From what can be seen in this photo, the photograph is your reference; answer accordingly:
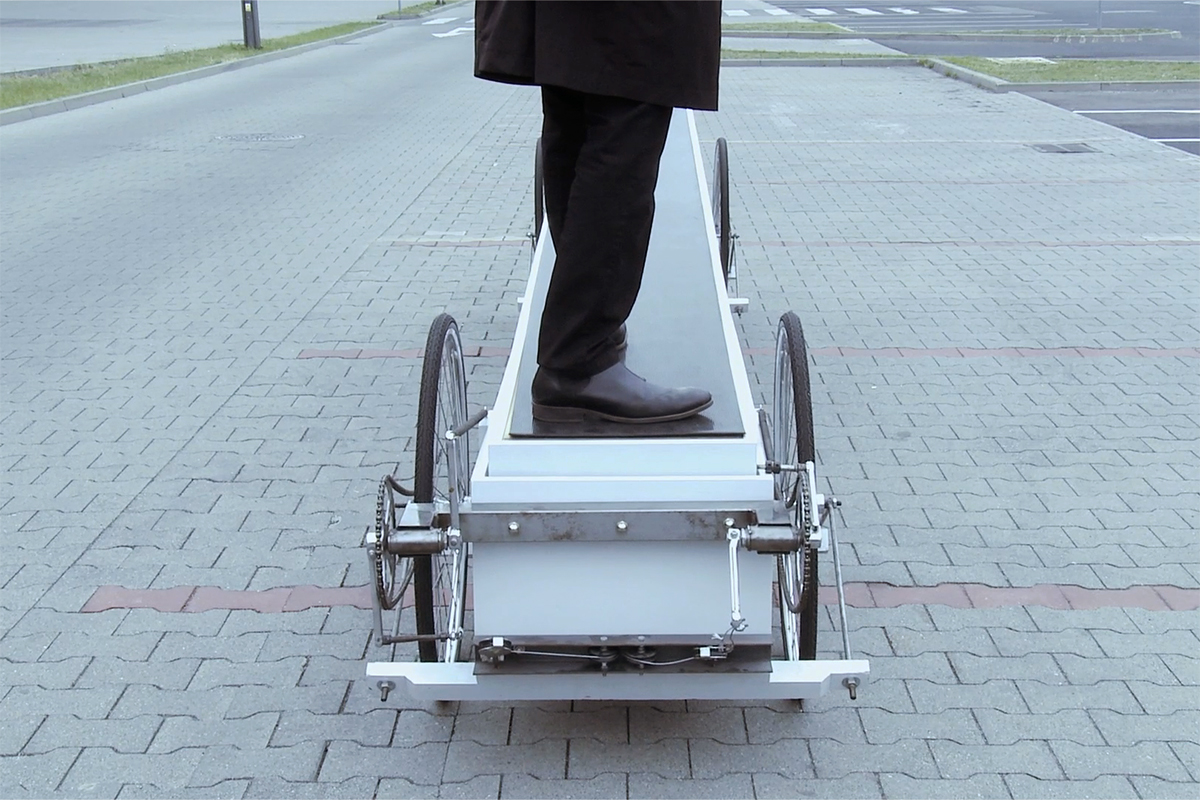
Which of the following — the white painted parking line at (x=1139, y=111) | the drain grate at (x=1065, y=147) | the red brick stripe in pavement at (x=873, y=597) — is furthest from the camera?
the white painted parking line at (x=1139, y=111)

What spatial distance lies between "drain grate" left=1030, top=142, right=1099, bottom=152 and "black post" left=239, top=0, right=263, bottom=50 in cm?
1708

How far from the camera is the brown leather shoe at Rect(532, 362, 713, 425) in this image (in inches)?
125

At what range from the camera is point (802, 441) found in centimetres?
336

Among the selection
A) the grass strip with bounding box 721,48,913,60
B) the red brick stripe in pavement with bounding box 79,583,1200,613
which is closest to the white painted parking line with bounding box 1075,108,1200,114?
the grass strip with bounding box 721,48,913,60

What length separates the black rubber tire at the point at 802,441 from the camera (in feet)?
10.4

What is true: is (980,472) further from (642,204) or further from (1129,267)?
(1129,267)

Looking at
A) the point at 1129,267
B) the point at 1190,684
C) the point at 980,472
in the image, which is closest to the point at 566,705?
the point at 1190,684

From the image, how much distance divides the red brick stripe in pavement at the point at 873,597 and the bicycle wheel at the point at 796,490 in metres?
0.57

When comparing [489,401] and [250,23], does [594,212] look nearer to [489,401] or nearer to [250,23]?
[489,401]

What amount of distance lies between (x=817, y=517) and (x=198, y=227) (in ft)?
25.7

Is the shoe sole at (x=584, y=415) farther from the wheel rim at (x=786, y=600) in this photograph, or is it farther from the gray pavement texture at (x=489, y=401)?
the gray pavement texture at (x=489, y=401)

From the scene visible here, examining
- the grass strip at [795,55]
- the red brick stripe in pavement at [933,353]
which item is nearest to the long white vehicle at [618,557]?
the red brick stripe in pavement at [933,353]

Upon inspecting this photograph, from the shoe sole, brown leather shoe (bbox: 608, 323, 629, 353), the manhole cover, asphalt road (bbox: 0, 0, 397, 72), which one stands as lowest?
asphalt road (bbox: 0, 0, 397, 72)

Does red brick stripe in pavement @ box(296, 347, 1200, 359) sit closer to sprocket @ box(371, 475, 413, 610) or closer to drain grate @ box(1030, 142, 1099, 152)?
sprocket @ box(371, 475, 413, 610)
